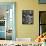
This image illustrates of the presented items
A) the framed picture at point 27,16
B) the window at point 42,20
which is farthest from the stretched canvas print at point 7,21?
the window at point 42,20

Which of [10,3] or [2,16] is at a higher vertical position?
[10,3]

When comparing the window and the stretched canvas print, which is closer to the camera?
the window

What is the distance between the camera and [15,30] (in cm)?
554

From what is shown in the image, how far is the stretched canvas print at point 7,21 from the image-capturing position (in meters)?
5.55

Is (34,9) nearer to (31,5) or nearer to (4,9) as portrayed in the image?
(31,5)

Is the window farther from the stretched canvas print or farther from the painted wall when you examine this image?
the stretched canvas print

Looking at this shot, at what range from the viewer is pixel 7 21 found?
562cm

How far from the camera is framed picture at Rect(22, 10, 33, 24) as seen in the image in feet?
18.1

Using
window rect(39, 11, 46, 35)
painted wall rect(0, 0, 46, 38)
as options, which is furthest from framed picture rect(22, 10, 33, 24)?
window rect(39, 11, 46, 35)

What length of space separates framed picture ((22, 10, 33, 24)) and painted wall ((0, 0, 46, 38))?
0.12m

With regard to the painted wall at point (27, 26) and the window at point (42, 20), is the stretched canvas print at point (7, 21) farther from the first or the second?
the window at point (42, 20)

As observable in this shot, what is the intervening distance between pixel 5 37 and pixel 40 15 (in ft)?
5.28

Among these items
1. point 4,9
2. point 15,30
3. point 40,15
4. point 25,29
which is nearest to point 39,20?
point 40,15

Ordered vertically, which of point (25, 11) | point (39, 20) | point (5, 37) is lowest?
point (5, 37)
